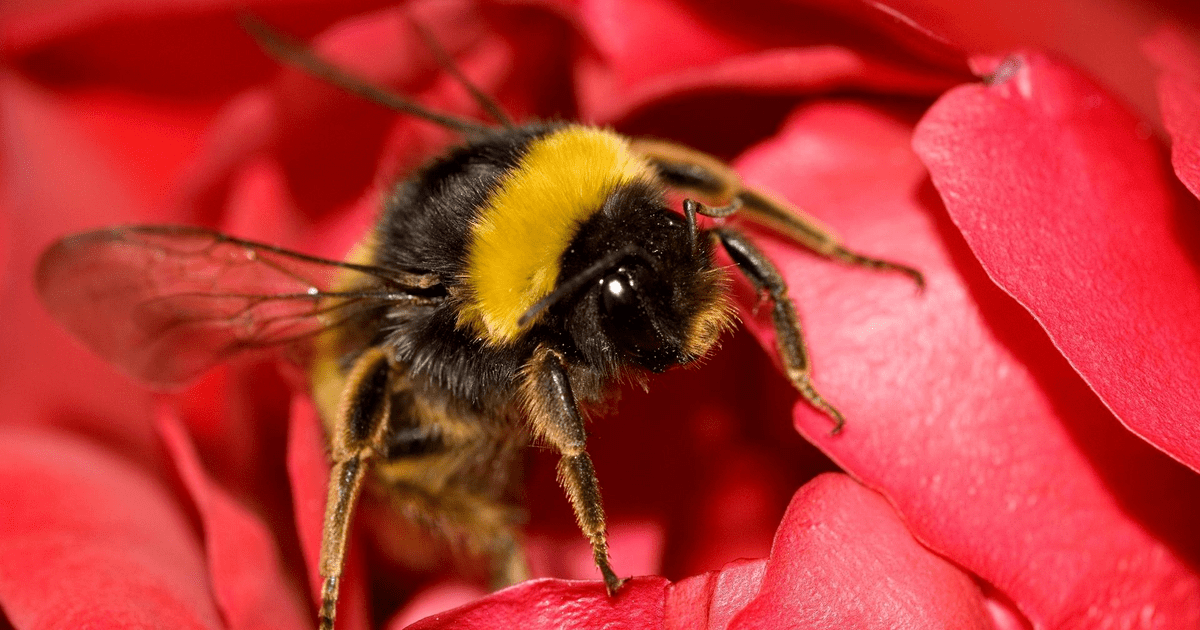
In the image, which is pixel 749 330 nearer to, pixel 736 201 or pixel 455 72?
pixel 736 201

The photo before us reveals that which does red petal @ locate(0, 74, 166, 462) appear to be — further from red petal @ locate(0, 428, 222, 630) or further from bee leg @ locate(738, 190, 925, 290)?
bee leg @ locate(738, 190, 925, 290)

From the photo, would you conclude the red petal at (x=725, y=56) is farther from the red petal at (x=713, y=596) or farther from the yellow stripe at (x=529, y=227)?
the red petal at (x=713, y=596)

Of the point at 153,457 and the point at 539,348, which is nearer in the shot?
the point at 539,348

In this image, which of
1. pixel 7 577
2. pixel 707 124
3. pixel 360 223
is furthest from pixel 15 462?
pixel 707 124

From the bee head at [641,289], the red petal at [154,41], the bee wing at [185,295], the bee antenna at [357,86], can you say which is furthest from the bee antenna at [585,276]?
the red petal at [154,41]

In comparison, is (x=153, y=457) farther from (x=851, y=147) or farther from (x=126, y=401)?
(x=851, y=147)

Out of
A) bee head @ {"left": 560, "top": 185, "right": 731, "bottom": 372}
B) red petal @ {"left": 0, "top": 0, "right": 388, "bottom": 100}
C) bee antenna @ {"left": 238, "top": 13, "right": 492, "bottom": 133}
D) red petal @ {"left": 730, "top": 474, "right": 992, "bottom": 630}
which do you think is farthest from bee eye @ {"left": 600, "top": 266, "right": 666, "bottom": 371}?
red petal @ {"left": 0, "top": 0, "right": 388, "bottom": 100}

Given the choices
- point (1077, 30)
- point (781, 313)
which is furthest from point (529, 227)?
point (1077, 30)
